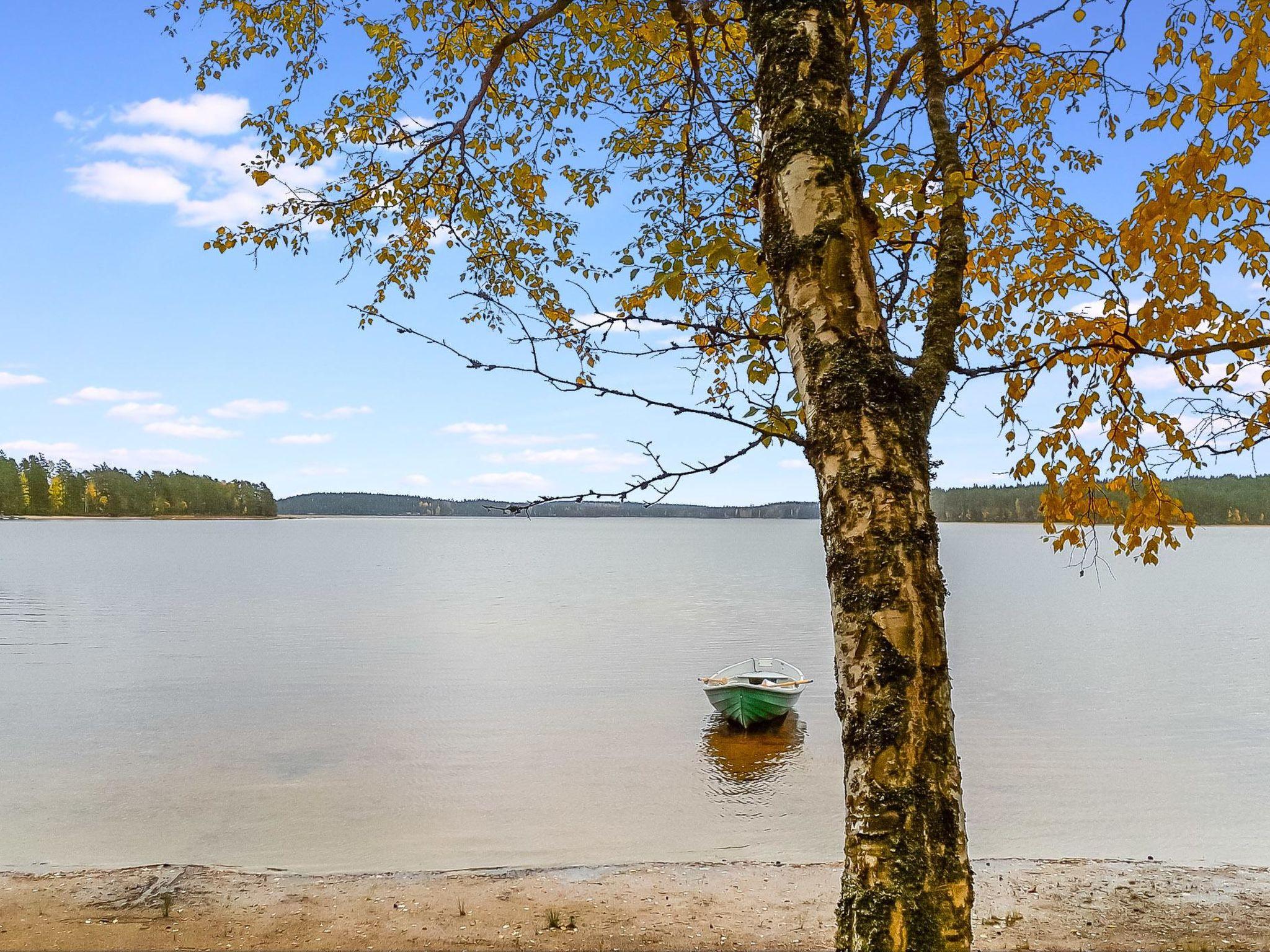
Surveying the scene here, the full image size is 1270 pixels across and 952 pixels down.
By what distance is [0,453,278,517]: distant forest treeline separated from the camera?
15375 cm

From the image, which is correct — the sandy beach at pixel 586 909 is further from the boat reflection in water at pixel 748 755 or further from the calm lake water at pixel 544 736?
the boat reflection in water at pixel 748 755

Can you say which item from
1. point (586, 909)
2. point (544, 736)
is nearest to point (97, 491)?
point (544, 736)

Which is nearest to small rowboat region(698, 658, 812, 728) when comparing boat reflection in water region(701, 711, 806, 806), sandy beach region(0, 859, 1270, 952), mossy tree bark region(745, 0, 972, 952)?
boat reflection in water region(701, 711, 806, 806)

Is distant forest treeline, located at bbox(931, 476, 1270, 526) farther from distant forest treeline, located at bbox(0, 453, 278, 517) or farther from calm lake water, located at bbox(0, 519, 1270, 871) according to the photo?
distant forest treeline, located at bbox(0, 453, 278, 517)

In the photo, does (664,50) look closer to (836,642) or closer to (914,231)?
(914,231)

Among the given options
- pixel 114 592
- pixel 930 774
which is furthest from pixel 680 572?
pixel 930 774

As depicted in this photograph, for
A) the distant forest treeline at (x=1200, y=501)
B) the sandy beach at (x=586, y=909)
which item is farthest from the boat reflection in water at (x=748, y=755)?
the distant forest treeline at (x=1200, y=501)

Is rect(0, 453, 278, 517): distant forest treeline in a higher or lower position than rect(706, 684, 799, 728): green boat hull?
higher

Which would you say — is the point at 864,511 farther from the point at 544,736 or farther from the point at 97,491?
the point at 97,491

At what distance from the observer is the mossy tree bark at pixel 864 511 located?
2.23 meters

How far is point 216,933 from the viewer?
786 centimetres

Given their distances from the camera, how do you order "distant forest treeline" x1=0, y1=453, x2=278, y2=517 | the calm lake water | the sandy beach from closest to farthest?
the sandy beach < the calm lake water < "distant forest treeline" x1=0, y1=453, x2=278, y2=517

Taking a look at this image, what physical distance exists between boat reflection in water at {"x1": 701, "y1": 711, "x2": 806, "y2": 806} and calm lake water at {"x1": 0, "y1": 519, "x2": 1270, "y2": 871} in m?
0.07

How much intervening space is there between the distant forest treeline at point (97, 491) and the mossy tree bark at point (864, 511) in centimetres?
18227
